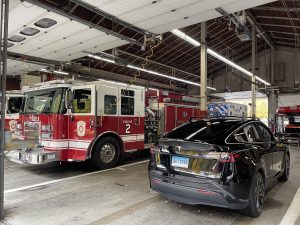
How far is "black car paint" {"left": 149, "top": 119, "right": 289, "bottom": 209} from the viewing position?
3.66m

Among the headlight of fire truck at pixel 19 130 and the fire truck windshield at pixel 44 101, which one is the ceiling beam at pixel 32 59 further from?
the headlight of fire truck at pixel 19 130

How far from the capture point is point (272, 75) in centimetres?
2458

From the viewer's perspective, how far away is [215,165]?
3.71 meters

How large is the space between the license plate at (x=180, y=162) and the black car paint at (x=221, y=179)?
0.11 meters

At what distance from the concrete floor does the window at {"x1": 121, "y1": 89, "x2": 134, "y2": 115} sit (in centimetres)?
205

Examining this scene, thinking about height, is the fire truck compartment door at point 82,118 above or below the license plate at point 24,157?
above

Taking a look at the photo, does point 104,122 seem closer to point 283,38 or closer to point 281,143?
point 281,143

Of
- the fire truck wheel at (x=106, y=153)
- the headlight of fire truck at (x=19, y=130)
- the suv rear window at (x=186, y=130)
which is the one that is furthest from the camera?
the headlight of fire truck at (x=19, y=130)

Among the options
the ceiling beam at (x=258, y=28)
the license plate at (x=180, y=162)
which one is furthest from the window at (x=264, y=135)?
the ceiling beam at (x=258, y=28)

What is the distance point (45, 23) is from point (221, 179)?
507 centimetres

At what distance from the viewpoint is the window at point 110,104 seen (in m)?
7.41

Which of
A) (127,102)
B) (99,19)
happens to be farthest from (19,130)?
(99,19)

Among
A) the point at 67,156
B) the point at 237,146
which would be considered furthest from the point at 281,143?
A: the point at 67,156

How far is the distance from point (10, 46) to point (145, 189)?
5.82 metres
